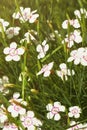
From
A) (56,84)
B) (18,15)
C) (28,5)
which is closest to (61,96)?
(56,84)

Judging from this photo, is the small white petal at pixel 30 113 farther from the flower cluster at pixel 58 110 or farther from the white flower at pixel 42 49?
the white flower at pixel 42 49

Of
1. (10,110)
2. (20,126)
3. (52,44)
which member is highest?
(52,44)

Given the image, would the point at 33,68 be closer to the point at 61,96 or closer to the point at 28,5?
the point at 61,96

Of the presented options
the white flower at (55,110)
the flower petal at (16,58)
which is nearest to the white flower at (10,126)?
the white flower at (55,110)

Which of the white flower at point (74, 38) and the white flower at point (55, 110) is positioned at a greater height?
the white flower at point (74, 38)

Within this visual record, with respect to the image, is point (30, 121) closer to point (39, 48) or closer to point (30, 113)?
point (30, 113)

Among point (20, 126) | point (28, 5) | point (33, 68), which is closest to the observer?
point (20, 126)
